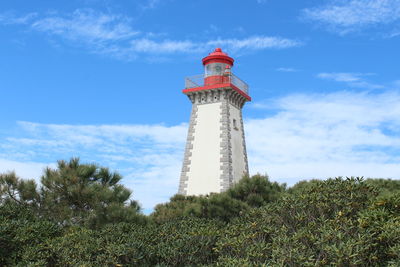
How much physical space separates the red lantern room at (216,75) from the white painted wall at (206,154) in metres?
1.22

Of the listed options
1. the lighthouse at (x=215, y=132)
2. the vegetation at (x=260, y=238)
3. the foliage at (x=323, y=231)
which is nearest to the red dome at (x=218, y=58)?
the lighthouse at (x=215, y=132)

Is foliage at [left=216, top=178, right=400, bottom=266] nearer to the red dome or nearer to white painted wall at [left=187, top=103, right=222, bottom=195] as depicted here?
white painted wall at [left=187, top=103, right=222, bottom=195]

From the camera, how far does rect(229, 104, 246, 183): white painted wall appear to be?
73.4 feet

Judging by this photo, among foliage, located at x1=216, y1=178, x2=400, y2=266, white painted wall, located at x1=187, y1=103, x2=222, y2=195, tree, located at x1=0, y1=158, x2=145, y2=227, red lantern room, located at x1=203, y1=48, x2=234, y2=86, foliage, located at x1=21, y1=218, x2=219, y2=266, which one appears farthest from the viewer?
red lantern room, located at x1=203, y1=48, x2=234, y2=86

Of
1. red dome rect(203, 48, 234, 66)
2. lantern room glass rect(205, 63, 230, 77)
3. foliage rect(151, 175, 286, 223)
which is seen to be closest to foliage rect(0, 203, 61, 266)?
foliage rect(151, 175, 286, 223)

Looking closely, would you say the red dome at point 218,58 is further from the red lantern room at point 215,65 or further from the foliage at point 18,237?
the foliage at point 18,237

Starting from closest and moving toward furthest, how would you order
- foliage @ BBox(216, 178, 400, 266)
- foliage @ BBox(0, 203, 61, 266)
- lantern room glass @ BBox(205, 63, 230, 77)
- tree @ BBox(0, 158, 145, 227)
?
foliage @ BBox(216, 178, 400, 266)
foliage @ BBox(0, 203, 61, 266)
tree @ BBox(0, 158, 145, 227)
lantern room glass @ BBox(205, 63, 230, 77)

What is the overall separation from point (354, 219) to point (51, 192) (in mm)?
11914

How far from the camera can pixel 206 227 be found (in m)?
8.93

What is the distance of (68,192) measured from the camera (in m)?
15.9

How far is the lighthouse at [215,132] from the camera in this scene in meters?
21.7

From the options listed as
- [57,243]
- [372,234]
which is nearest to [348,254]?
[372,234]

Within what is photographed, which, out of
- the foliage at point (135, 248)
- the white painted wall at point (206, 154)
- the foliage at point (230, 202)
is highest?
the white painted wall at point (206, 154)

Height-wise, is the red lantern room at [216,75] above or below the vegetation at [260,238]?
above
